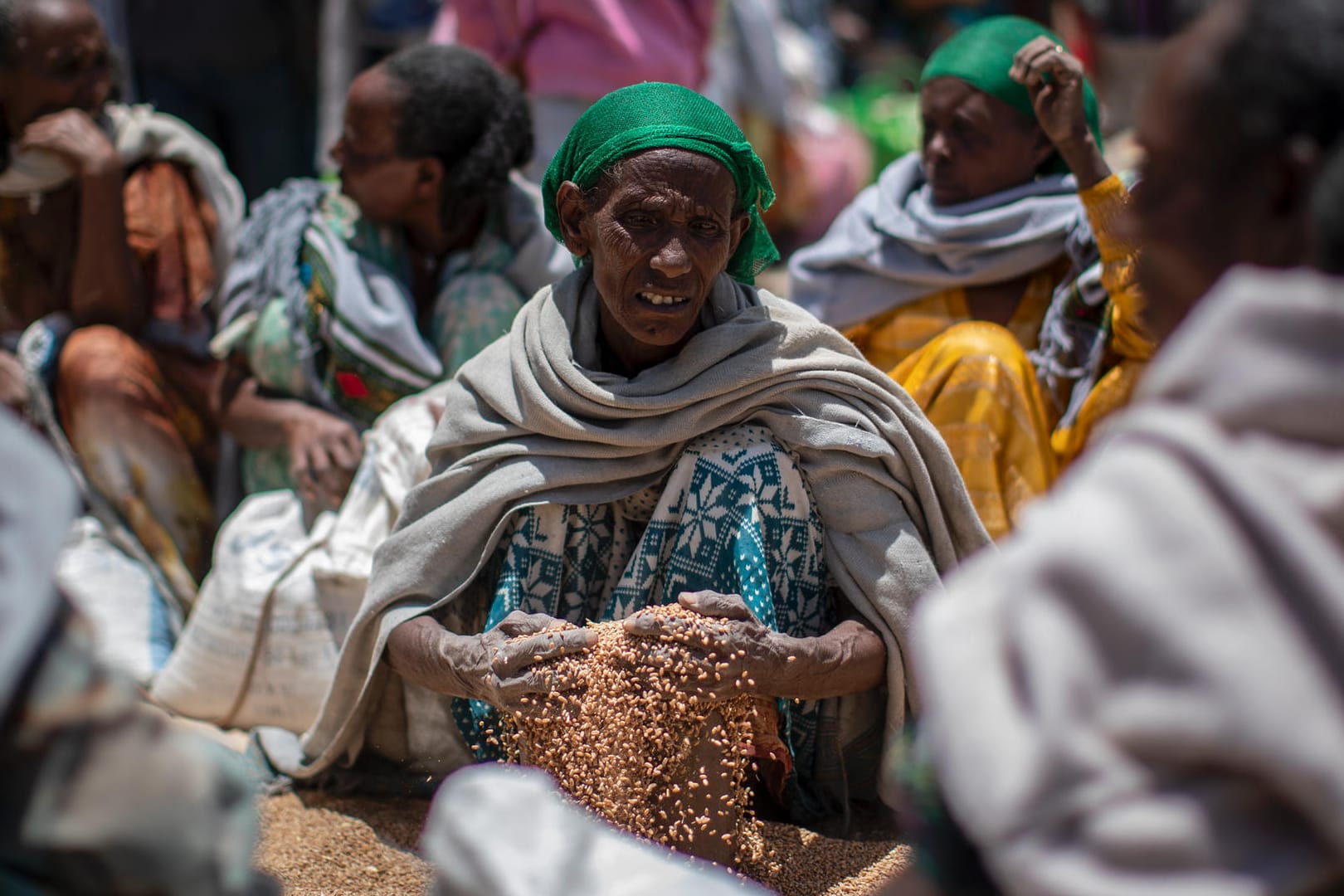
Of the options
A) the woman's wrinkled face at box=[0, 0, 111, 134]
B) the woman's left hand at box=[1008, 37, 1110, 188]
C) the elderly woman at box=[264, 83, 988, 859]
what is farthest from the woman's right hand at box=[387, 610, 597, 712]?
the woman's wrinkled face at box=[0, 0, 111, 134]

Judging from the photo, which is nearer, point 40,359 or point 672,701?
point 672,701

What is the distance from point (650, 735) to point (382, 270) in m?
2.18

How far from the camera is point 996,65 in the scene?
14.5 ft

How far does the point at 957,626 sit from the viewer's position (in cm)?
155

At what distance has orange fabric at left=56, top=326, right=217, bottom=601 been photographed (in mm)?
4688

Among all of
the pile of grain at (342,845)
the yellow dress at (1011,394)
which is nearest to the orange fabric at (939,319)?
the yellow dress at (1011,394)

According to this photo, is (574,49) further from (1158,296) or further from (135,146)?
(1158,296)

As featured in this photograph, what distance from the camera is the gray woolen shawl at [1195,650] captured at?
4.43 ft

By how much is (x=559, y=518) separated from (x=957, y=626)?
1899 mm

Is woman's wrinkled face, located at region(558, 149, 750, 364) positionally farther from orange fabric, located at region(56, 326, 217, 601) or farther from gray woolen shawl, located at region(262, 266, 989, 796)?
orange fabric, located at region(56, 326, 217, 601)

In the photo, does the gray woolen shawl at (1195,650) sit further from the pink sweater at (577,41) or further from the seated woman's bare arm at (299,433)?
the pink sweater at (577,41)

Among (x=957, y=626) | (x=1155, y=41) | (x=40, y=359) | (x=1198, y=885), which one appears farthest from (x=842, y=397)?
(x=1155, y=41)

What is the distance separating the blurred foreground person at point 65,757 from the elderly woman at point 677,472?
1439 millimetres

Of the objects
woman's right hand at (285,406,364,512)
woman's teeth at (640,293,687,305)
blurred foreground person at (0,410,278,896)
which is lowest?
woman's right hand at (285,406,364,512)
